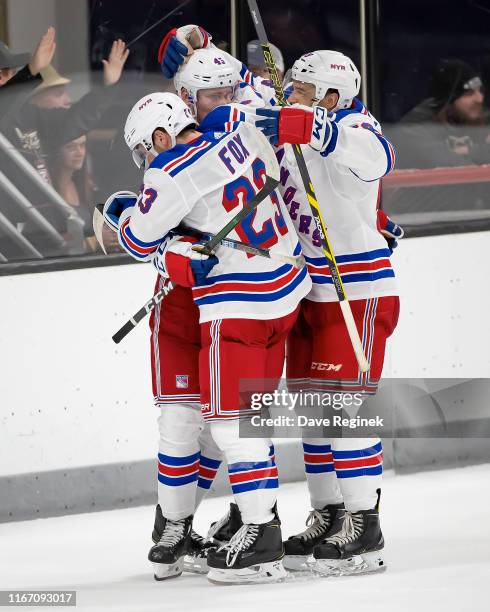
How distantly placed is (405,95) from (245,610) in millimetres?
2644

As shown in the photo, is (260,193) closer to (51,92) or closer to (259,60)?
(259,60)

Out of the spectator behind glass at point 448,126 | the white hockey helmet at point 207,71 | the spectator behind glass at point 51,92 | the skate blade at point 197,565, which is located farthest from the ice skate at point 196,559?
the spectator behind glass at point 448,126

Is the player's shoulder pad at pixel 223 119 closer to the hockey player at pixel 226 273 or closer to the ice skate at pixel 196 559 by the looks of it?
the hockey player at pixel 226 273

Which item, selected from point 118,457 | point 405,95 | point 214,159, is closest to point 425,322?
point 405,95

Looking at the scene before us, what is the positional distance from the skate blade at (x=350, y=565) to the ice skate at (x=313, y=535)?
0.50ft

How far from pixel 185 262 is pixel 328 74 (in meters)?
0.63

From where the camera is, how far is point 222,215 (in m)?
3.47

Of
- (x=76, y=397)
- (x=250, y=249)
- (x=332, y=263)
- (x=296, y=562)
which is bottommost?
(x=76, y=397)

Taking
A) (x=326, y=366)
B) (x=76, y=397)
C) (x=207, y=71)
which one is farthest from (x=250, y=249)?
(x=76, y=397)

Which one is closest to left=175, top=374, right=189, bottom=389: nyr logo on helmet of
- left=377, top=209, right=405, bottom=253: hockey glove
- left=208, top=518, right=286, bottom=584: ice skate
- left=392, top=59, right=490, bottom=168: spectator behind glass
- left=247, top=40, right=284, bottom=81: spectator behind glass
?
left=208, top=518, right=286, bottom=584: ice skate

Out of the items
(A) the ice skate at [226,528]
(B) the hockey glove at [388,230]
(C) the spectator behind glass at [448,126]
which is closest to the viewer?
(A) the ice skate at [226,528]

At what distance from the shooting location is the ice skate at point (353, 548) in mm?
3586

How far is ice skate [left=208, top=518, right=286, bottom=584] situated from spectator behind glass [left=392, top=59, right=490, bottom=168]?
89.1 inches

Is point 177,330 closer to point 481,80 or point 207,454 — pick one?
point 207,454
